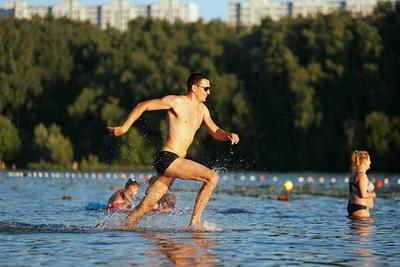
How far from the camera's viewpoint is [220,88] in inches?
3017

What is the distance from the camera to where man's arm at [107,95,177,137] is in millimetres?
16125

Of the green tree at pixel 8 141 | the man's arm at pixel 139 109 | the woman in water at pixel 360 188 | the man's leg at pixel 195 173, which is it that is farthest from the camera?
the green tree at pixel 8 141

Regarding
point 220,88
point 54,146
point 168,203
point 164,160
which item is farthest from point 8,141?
point 164,160

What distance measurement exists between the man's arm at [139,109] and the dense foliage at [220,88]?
5003cm

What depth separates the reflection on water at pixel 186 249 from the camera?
1312 cm

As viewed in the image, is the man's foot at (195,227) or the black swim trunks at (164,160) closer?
the black swim trunks at (164,160)

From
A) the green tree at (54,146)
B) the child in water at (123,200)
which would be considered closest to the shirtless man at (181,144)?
the child in water at (123,200)

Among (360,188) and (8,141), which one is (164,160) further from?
(8,141)

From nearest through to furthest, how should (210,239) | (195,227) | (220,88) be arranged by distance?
(210,239), (195,227), (220,88)

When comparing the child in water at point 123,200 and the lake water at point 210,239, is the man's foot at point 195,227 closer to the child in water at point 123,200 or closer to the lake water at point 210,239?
the lake water at point 210,239

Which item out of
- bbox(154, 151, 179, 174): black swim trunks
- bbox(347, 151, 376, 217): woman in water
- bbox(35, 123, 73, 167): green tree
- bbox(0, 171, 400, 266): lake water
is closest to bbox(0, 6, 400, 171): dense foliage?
bbox(35, 123, 73, 167): green tree

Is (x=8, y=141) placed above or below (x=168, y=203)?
Answer: below

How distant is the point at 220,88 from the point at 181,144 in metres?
59.6

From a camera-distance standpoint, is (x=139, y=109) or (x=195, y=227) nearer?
(x=139, y=109)
